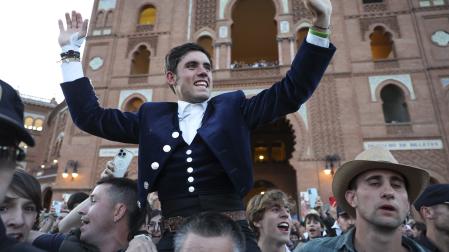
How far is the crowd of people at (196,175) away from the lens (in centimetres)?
175

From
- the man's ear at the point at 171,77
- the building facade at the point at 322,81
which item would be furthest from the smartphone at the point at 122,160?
the building facade at the point at 322,81

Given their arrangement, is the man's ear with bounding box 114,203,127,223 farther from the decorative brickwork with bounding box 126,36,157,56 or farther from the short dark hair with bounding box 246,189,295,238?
the decorative brickwork with bounding box 126,36,157,56

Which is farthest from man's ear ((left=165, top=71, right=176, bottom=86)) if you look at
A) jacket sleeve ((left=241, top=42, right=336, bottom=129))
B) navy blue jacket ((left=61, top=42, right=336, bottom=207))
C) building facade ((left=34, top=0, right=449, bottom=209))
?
building facade ((left=34, top=0, right=449, bottom=209))

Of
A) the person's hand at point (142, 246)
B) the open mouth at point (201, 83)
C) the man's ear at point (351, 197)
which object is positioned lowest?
the person's hand at point (142, 246)

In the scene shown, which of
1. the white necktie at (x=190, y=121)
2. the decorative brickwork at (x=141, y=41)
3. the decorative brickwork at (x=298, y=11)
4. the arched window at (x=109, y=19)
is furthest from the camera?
the arched window at (x=109, y=19)

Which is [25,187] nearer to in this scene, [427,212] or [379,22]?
[427,212]

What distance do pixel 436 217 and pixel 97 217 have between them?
3.43m

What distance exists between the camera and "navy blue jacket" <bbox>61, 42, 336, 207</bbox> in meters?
1.77

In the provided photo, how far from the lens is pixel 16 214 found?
1987 millimetres

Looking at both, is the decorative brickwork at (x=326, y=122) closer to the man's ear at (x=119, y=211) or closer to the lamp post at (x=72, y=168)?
the lamp post at (x=72, y=168)

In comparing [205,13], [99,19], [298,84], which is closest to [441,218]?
[298,84]

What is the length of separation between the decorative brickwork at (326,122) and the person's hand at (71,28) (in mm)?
11691

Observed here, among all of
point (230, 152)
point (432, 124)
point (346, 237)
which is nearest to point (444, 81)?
point (432, 124)

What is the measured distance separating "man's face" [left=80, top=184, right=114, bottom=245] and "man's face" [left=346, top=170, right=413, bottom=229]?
6.05ft
